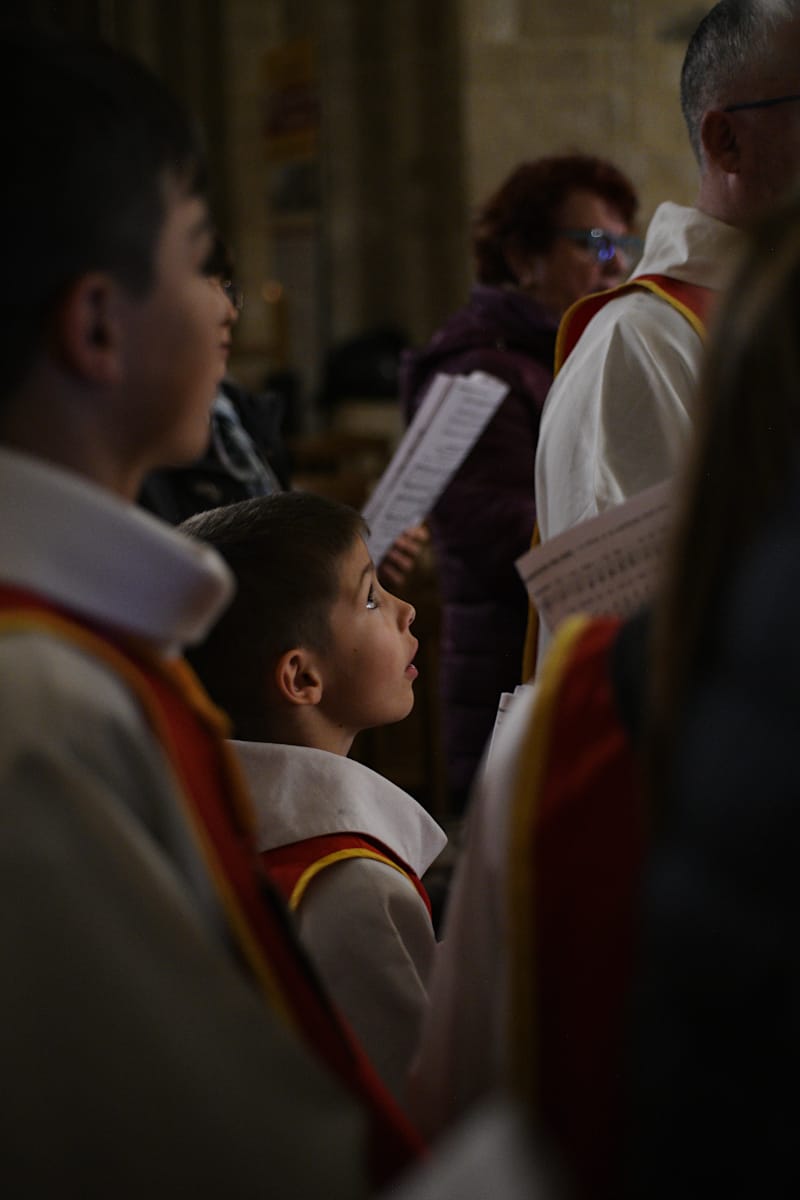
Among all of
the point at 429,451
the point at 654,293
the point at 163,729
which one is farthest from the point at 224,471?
the point at 163,729

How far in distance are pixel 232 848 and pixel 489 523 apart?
234 centimetres

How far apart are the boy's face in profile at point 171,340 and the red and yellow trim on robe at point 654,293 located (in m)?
0.97

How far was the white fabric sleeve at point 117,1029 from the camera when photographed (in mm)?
712

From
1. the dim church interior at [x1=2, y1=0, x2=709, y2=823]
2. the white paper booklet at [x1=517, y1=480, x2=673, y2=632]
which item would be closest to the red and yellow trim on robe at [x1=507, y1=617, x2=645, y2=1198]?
the white paper booklet at [x1=517, y1=480, x2=673, y2=632]

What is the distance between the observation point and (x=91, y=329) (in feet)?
3.03

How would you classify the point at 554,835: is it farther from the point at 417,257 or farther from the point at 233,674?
the point at 417,257

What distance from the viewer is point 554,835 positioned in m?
0.86

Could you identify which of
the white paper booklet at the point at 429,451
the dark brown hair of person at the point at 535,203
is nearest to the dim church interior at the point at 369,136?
the dark brown hair of person at the point at 535,203

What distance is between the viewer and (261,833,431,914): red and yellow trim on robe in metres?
1.53

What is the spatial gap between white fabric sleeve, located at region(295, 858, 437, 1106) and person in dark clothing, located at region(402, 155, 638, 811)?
162 cm

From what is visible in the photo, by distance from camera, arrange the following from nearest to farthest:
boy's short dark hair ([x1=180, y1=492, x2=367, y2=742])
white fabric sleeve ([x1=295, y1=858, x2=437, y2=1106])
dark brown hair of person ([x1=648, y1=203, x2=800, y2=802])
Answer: dark brown hair of person ([x1=648, y1=203, x2=800, y2=802]), white fabric sleeve ([x1=295, y1=858, x2=437, y2=1106]), boy's short dark hair ([x1=180, y1=492, x2=367, y2=742])

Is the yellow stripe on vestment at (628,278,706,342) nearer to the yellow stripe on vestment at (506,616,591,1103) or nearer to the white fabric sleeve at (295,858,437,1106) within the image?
the white fabric sleeve at (295,858,437,1106)

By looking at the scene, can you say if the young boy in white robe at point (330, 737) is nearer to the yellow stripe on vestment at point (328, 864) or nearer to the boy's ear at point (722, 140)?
the yellow stripe on vestment at point (328, 864)

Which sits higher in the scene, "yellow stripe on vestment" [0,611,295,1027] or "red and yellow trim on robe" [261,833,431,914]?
"yellow stripe on vestment" [0,611,295,1027]
